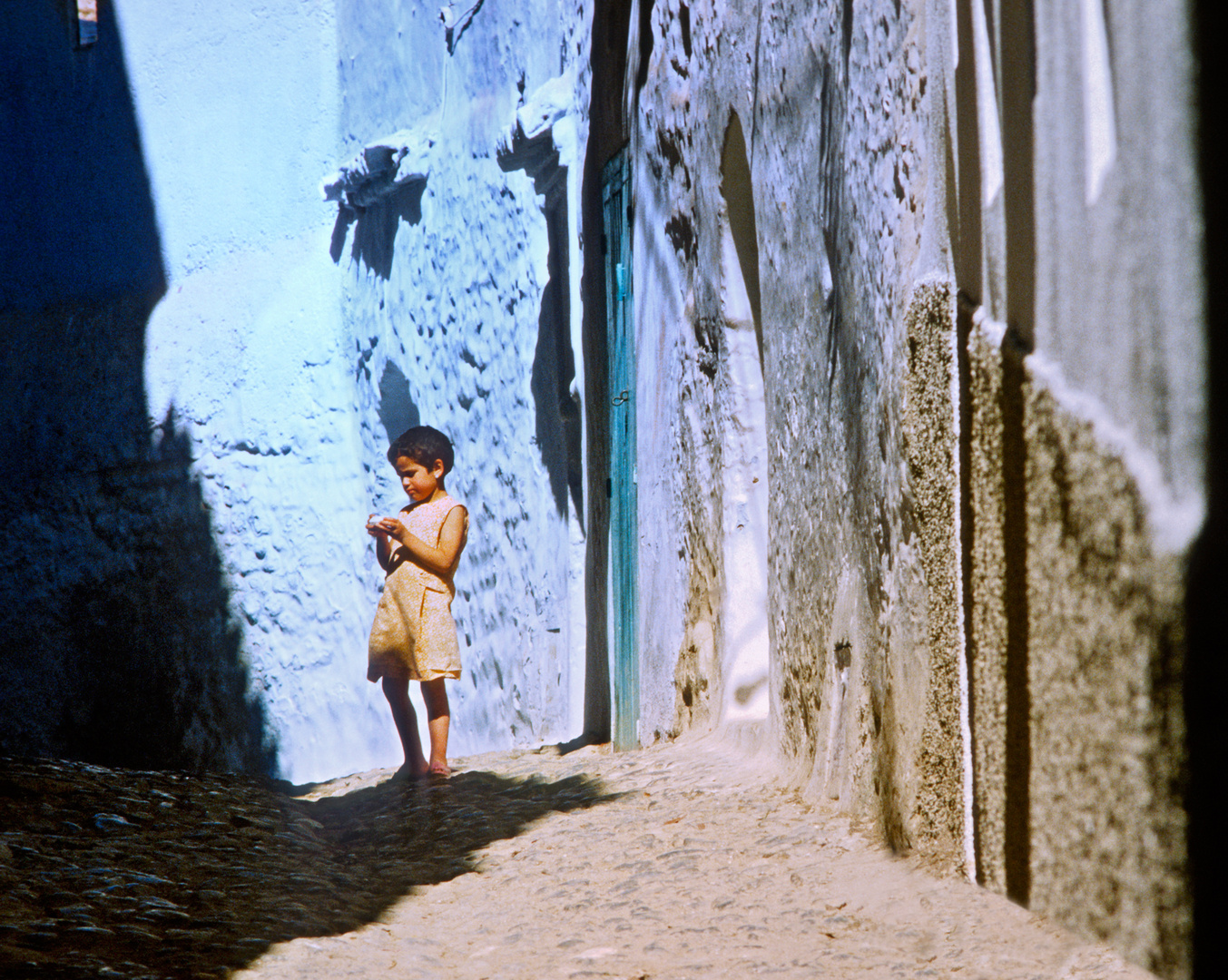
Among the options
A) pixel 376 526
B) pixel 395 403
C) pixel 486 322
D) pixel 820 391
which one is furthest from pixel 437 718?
pixel 395 403

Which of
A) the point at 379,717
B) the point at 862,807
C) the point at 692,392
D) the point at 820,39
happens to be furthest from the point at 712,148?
the point at 379,717

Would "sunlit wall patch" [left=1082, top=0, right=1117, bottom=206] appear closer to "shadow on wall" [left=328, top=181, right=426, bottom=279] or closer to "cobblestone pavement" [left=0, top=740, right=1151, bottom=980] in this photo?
"cobblestone pavement" [left=0, top=740, right=1151, bottom=980]

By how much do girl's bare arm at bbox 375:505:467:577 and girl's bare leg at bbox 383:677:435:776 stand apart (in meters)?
0.45

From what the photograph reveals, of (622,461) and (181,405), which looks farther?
(181,405)

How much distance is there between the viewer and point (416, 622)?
426 cm

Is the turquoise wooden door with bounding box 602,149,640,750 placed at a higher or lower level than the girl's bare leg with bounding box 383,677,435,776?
higher

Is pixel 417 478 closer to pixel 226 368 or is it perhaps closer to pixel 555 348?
pixel 555 348

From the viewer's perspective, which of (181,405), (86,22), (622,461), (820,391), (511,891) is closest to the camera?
(511,891)

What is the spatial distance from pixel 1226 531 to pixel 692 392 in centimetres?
239

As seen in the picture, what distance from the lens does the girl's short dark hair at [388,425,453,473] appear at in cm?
439

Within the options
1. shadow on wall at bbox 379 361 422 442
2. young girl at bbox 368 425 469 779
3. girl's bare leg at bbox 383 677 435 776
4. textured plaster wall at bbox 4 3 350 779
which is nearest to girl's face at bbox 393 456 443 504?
young girl at bbox 368 425 469 779

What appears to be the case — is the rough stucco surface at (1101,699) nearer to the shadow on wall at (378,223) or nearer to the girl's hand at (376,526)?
the girl's hand at (376,526)

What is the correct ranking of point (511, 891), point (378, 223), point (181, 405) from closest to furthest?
1. point (511, 891)
2. point (378, 223)
3. point (181, 405)

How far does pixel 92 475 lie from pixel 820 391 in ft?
22.6
